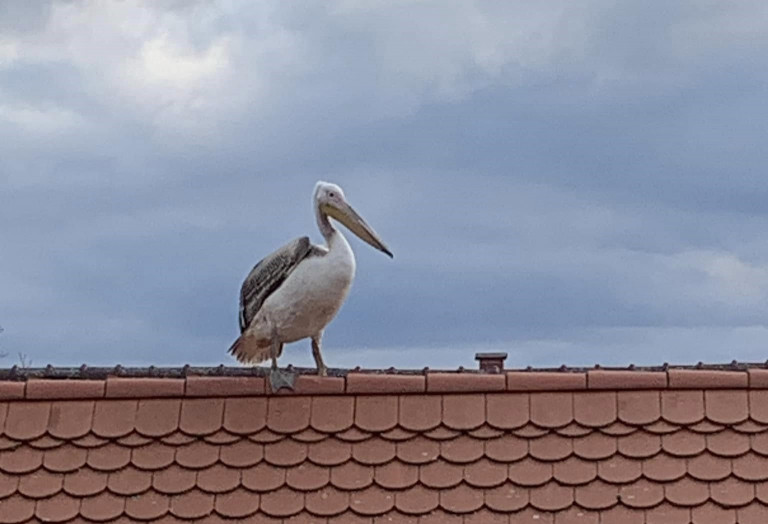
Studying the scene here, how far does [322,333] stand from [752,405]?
222 cm

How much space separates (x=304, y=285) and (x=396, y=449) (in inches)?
44.9

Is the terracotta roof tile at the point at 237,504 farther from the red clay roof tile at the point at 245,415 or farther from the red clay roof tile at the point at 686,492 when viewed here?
the red clay roof tile at the point at 686,492

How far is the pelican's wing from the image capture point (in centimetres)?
618

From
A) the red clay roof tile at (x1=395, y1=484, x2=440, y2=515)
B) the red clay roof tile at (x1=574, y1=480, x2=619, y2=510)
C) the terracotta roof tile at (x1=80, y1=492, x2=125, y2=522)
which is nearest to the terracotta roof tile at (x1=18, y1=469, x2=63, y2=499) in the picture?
the terracotta roof tile at (x1=80, y1=492, x2=125, y2=522)

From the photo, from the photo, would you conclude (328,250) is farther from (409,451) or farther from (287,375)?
(409,451)

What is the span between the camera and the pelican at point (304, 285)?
6.07 meters

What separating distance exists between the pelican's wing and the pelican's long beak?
9.4 inches

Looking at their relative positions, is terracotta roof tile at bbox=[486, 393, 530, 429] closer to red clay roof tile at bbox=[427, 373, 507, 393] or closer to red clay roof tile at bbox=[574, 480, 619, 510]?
red clay roof tile at bbox=[427, 373, 507, 393]

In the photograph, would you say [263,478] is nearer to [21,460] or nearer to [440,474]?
[440,474]

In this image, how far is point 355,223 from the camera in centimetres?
638

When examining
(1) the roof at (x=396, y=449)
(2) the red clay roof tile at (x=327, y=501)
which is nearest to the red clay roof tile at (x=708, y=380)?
(1) the roof at (x=396, y=449)

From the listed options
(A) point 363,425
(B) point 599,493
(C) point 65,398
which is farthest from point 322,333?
(B) point 599,493

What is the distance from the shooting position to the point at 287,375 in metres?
5.59

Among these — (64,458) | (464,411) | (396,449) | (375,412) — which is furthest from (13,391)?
(464,411)
